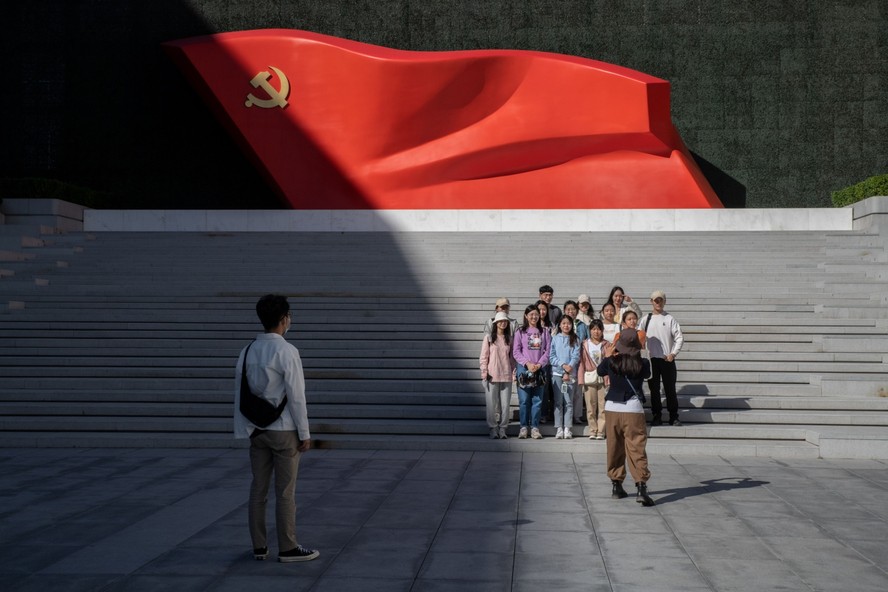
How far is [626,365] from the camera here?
6.16 m

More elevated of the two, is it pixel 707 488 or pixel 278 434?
pixel 278 434

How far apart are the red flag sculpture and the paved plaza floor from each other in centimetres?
1205

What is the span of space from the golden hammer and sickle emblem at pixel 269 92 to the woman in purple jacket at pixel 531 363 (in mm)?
11985

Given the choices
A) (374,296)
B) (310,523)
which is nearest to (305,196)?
(374,296)

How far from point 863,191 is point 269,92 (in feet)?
37.3

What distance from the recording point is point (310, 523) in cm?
533

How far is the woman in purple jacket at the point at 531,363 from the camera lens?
849 centimetres

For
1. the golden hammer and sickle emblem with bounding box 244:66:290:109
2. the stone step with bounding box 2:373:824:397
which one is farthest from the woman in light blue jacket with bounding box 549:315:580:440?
the golden hammer and sickle emblem with bounding box 244:66:290:109

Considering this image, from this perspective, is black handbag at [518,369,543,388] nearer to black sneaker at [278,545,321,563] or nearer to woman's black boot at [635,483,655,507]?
woman's black boot at [635,483,655,507]

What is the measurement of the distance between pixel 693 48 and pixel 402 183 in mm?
8985

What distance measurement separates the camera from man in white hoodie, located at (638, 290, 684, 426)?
28.6ft

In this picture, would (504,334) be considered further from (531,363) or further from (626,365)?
(626,365)

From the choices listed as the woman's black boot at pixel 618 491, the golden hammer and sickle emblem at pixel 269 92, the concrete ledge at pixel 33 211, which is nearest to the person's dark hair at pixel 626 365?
the woman's black boot at pixel 618 491

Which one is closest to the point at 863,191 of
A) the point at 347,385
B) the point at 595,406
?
the point at 595,406
